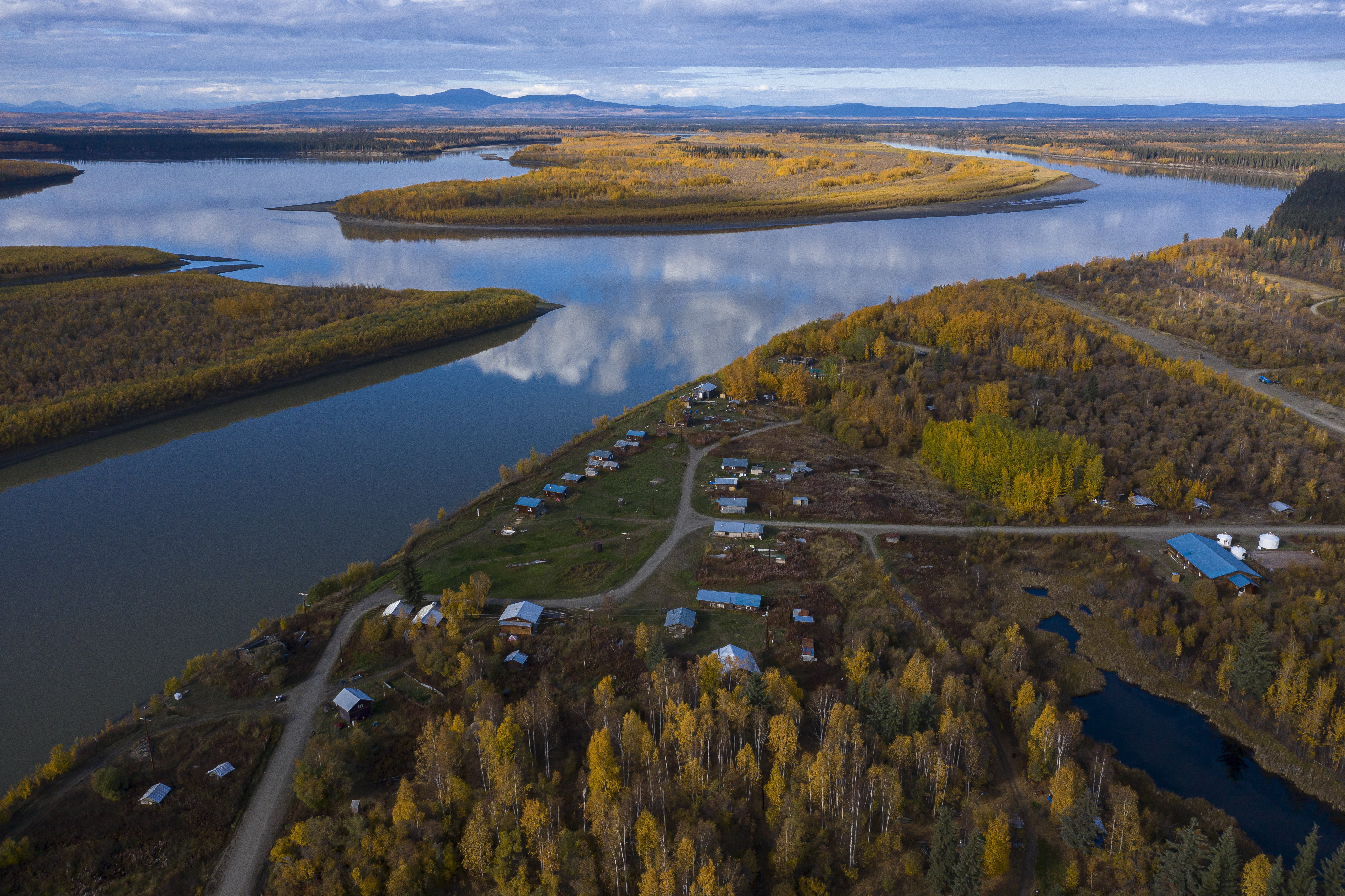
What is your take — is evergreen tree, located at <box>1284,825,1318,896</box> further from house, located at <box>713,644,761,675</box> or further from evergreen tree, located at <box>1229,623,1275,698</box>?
house, located at <box>713,644,761,675</box>

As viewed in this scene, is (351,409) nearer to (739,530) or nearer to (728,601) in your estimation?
(739,530)

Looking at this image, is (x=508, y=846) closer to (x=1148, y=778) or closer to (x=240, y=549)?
(x=1148, y=778)

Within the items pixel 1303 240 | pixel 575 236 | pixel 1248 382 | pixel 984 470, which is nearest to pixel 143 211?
pixel 575 236

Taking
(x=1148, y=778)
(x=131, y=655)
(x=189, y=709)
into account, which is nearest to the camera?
(x=1148, y=778)

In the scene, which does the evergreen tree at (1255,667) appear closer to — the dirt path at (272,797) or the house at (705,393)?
the dirt path at (272,797)

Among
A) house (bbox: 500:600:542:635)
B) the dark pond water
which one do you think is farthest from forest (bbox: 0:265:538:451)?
the dark pond water
